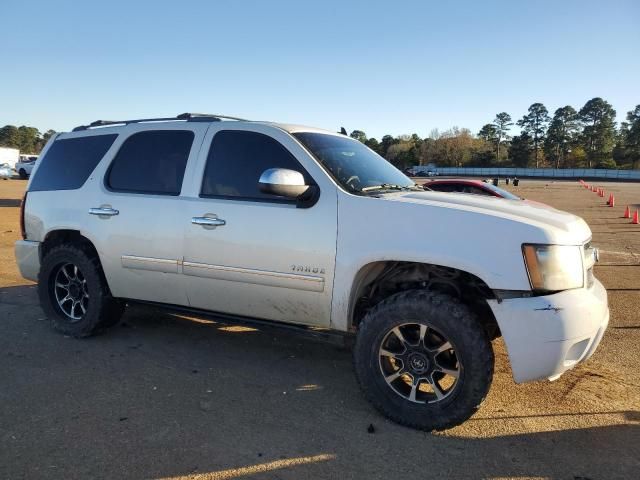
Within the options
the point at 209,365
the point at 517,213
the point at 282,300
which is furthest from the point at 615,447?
the point at 209,365

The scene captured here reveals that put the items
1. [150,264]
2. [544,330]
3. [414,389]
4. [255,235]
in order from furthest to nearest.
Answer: [150,264] → [255,235] → [414,389] → [544,330]

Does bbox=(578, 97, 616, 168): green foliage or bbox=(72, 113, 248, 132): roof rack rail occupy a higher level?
bbox=(578, 97, 616, 168): green foliage

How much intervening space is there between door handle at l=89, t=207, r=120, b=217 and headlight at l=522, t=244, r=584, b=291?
346cm

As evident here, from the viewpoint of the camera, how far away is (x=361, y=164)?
4.30m

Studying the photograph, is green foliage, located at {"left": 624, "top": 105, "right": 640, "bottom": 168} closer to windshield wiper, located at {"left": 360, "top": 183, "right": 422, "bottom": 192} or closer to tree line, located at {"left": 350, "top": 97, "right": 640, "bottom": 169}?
tree line, located at {"left": 350, "top": 97, "right": 640, "bottom": 169}

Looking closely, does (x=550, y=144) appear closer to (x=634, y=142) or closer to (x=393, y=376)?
(x=634, y=142)

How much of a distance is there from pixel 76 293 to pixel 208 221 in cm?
198

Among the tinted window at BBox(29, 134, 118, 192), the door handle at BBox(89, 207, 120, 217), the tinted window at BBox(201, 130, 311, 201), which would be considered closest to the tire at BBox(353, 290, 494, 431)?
the tinted window at BBox(201, 130, 311, 201)

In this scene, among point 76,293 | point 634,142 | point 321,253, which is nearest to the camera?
point 321,253

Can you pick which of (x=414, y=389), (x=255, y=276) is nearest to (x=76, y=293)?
(x=255, y=276)

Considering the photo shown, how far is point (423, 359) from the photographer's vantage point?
3363 millimetres

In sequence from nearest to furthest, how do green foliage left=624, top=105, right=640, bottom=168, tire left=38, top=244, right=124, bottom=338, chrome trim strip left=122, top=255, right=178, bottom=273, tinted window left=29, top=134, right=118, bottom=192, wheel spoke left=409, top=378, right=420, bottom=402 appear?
wheel spoke left=409, top=378, right=420, bottom=402
chrome trim strip left=122, top=255, right=178, bottom=273
tire left=38, top=244, right=124, bottom=338
tinted window left=29, top=134, right=118, bottom=192
green foliage left=624, top=105, right=640, bottom=168

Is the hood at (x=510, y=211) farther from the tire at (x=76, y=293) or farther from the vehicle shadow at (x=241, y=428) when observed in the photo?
the tire at (x=76, y=293)

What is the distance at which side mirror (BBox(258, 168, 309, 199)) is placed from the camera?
3521 millimetres
